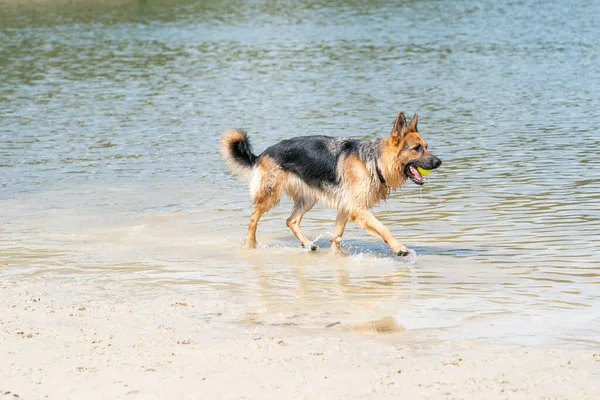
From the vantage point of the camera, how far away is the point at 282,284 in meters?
8.36

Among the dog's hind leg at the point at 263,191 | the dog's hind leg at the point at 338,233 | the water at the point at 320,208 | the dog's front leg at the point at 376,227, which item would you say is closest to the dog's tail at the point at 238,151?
the dog's hind leg at the point at 263,191

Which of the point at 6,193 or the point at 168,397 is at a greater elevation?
the point at 168,397

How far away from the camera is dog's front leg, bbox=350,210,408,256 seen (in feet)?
29.9

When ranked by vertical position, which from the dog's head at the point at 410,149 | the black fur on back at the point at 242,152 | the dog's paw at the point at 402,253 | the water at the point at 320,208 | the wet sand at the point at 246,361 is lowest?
the water at the point at 320,208

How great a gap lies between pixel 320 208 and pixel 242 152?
211 cm

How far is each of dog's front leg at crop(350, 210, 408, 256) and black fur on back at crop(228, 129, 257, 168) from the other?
1346mm

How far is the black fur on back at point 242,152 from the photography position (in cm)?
1016

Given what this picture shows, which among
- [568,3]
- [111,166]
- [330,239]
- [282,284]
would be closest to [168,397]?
[282,284]

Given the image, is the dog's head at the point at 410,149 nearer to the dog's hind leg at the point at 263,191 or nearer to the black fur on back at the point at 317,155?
the black fur on back at the point at 317,155

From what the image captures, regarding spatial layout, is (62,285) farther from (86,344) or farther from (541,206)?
(541,206)

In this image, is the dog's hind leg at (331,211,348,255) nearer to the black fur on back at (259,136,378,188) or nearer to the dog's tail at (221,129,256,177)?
the black fur on back at (259,136,378,188)

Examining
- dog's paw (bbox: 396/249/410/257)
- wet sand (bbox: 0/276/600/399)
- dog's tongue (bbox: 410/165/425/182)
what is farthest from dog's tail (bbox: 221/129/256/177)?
wet sand (bbox: 0/276/600/399)

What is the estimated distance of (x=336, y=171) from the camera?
952 cm

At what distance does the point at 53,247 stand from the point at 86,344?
3648 millimetres
